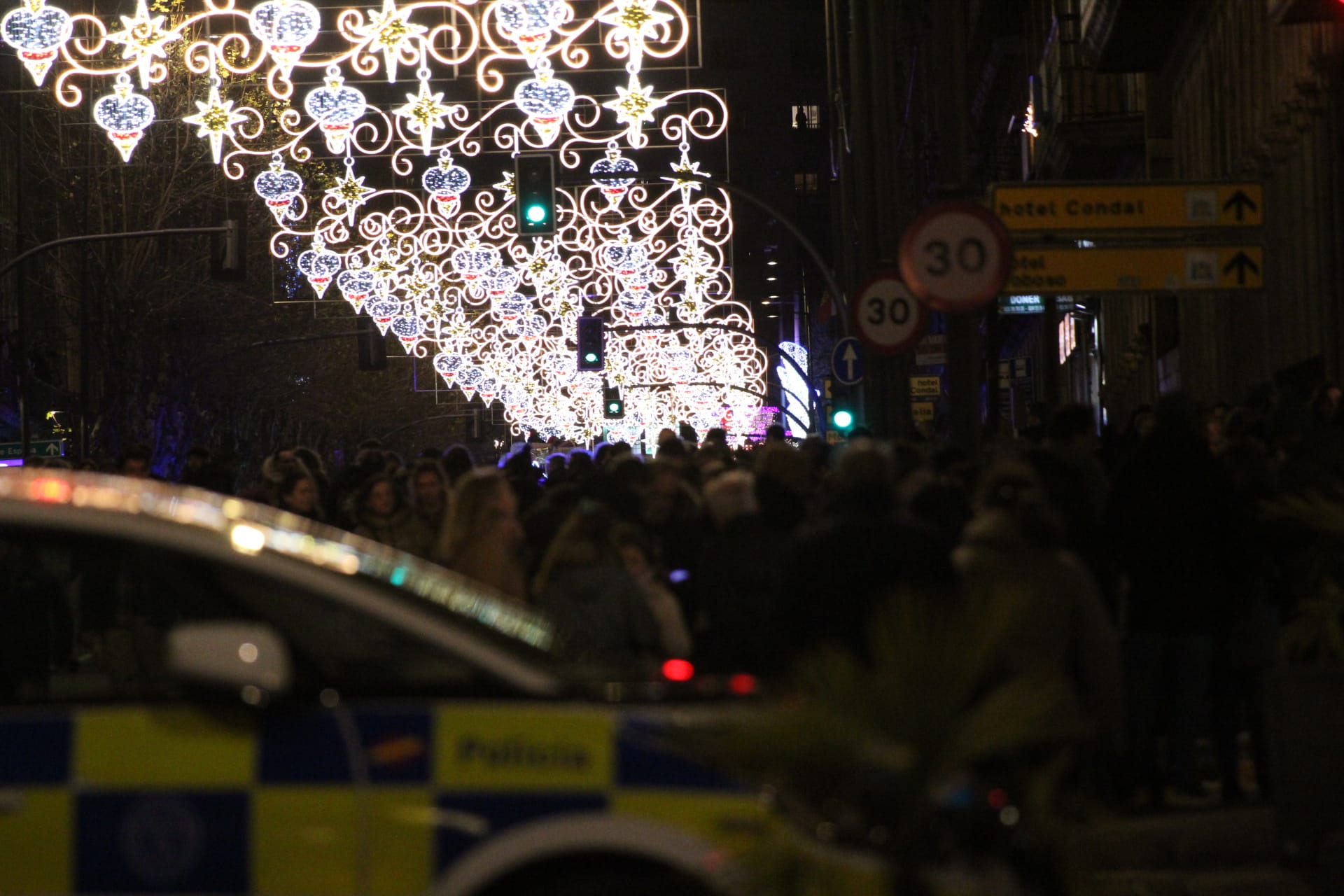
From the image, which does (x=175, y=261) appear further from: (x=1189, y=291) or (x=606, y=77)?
(x=606, y=77)

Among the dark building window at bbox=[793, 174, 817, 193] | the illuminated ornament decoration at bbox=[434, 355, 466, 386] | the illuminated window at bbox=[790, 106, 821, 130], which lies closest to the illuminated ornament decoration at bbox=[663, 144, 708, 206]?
the illuminated ornament decoration at bbox=[434, 355, 466, 386]

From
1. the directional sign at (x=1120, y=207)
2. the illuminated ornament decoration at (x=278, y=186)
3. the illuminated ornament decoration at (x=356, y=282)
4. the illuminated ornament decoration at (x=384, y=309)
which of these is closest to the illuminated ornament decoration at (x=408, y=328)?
the illuminated ornament decoration at (x=384, y=309)

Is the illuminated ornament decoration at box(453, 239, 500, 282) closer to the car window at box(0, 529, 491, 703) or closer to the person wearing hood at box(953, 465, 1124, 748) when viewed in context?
the person wearing hood at box(953, 465, 1124, 748)

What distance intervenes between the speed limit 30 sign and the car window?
7.12 m

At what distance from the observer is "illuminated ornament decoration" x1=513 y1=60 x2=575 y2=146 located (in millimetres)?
21156

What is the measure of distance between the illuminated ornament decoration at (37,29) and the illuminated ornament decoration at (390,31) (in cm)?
278

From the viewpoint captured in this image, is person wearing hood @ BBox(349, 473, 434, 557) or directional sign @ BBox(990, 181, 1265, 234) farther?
directional sign @ BBox(990, 181, 1265, 234)

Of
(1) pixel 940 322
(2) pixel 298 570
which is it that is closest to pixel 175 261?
(1) pixel 940 322

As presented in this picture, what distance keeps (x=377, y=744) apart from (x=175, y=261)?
39.4m

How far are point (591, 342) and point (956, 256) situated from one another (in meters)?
31.6

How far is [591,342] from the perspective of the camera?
43.0m

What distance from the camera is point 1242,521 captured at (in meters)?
9.19

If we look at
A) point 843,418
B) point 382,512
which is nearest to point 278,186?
point 843,418

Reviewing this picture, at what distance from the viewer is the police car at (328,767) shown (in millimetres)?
4617
